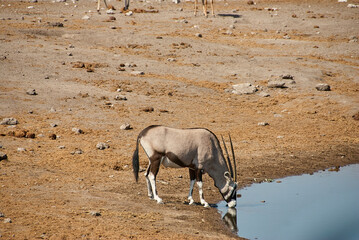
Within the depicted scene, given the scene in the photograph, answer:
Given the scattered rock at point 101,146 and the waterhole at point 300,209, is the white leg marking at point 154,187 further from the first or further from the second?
the scattered rock at point 101,146

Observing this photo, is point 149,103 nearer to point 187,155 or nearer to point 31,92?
point 31,92

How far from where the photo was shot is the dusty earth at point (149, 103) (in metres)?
11.3

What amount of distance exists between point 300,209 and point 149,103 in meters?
10.8

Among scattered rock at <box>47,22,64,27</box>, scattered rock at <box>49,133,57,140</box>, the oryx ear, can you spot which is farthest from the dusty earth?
the oryx ear

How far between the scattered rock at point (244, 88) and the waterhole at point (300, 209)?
9.01 metres

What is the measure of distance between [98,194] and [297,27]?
28.4m

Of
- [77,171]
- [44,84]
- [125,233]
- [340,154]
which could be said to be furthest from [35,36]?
[125,233]

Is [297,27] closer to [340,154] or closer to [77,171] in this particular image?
[340,154]

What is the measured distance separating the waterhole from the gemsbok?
27.2 inches

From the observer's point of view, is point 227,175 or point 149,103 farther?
point 149,103

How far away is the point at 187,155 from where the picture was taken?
11.9 metres

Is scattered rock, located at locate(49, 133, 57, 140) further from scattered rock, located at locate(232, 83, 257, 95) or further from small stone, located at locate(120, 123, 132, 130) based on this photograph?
scattered rock, located at locate(232, 83, 257, 95)

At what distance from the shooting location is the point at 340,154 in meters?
17.1

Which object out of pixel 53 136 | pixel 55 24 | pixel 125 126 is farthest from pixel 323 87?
pixel 55 24
